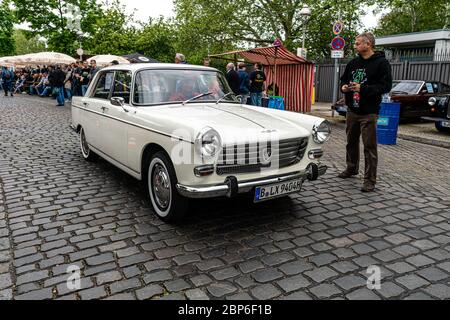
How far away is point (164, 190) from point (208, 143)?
85 centimetres

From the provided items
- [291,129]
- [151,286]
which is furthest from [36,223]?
[291,129]

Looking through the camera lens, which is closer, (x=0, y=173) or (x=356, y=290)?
(x=356, y=290)

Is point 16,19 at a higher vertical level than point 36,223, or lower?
higher

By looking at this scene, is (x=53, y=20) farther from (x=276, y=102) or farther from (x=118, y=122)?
(x=118, y=122)

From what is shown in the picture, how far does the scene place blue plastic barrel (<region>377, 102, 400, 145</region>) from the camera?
8914mm

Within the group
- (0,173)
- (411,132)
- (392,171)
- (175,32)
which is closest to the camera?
(0,173)

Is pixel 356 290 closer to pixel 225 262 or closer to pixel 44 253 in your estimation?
pixel 225 262

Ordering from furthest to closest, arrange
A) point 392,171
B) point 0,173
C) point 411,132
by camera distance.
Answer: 1. point 411,132
2. point 392,171
3. point 0,173

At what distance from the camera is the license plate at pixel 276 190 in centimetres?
371

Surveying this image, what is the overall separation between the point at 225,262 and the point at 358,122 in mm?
3226

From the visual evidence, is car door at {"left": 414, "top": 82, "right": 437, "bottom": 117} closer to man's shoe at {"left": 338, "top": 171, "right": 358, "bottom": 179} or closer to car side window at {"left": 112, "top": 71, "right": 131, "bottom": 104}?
man's shoe at {"left": 338, "top": 171, "right": 358, "bottom": 179}

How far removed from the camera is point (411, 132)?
10898mm

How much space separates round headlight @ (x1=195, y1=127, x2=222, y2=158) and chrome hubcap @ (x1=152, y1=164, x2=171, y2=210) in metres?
0.60

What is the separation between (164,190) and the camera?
400 centimetres
